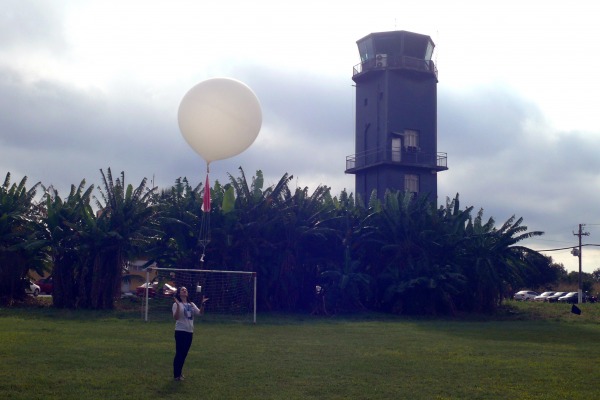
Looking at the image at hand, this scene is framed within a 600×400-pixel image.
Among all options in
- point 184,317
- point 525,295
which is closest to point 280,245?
point 184,317

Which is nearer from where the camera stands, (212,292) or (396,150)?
(212,292)

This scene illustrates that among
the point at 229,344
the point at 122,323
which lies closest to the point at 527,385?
the point at 229,344

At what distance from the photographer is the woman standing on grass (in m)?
11.1

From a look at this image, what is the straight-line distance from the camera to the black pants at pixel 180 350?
36.3ft

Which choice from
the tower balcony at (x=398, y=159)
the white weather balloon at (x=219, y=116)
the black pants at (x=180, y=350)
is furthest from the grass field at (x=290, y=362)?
the tower balcony at (x=398, y=159)

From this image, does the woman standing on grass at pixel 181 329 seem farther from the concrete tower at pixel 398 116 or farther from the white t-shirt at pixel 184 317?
the concrete tower at pixel 398 116

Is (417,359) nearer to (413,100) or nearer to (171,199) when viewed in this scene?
(171,199)

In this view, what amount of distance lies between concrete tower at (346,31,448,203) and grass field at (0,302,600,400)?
21.7 meters

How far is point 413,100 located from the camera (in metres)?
44.5

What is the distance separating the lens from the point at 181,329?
1126 centimetres

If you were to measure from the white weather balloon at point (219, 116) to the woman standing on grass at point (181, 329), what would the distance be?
405 cm

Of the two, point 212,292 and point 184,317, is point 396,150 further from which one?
point 184,317

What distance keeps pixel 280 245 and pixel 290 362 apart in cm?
1771

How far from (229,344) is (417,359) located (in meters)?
4.78
